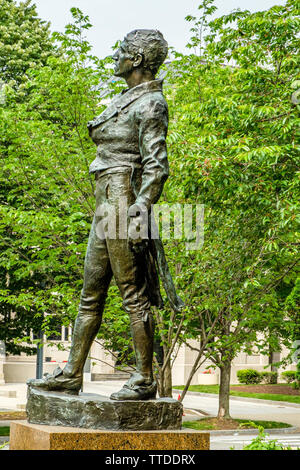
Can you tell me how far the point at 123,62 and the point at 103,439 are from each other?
3.10 metres

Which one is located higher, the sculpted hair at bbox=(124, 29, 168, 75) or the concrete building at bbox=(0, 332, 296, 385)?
the sculpted hair at bbox=(124, 29, 168, 75)

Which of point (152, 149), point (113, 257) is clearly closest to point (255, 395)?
point (113, 257)

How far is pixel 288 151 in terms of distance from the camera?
1146cm

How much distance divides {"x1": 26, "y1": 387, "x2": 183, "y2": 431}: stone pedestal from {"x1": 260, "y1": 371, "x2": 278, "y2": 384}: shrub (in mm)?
33279

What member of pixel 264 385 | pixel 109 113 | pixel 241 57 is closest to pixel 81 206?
pixel 241 57

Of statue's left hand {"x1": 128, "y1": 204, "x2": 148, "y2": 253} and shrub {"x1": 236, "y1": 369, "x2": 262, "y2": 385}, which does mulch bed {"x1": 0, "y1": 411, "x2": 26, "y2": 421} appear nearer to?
statue's left hand {"x1": 128, "y1": 204, "x2": 148, "y2": 253}

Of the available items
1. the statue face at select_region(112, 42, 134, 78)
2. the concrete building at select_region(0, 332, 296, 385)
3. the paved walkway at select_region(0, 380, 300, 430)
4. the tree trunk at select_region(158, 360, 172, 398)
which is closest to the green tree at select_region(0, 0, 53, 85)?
the paved walkway at select_region(0, 380, 300, 430)

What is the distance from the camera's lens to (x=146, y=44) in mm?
5855

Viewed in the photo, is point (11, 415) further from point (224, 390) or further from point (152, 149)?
point (152, 149)

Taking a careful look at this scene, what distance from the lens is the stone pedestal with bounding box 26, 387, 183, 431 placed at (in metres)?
5.15

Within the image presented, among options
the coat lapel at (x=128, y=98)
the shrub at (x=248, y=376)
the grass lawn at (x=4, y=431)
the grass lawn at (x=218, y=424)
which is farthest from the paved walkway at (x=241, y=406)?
the coat lapel at (x=128, y=98)

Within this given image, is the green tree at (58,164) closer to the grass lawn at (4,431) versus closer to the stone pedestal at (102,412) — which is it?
the grass lawn at (4,431)

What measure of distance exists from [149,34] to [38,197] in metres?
9.97
